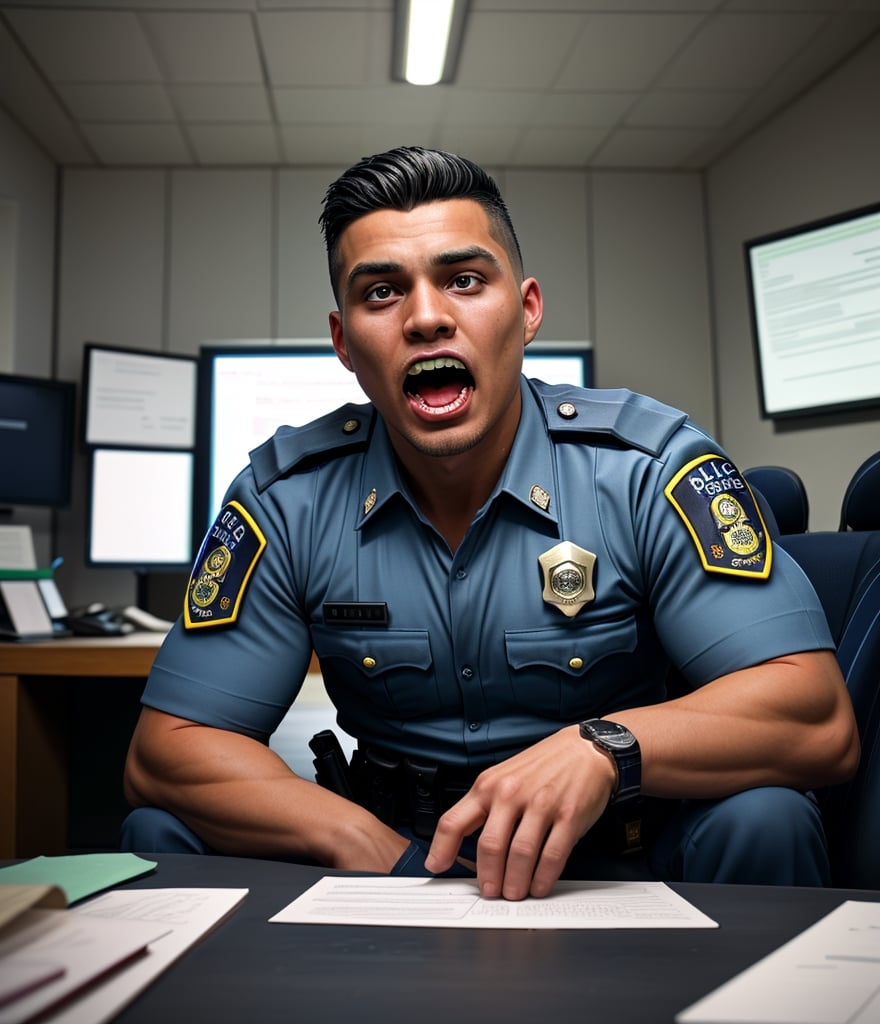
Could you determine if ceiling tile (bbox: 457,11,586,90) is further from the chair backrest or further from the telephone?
the telephone

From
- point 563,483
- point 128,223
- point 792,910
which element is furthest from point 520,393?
point 128,223

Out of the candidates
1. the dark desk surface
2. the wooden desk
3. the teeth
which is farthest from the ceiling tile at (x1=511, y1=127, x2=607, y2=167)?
the dark desk surface

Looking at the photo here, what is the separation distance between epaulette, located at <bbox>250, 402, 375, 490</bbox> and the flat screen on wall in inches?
90.6

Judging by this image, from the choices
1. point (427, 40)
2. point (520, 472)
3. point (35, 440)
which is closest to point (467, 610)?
point (520, 472)

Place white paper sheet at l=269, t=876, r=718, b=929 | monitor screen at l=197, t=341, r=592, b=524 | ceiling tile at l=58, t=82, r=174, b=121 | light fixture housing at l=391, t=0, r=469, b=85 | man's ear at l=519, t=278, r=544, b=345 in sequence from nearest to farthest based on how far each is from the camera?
white paper sheet at l=269, t=876, r=718, b=929
man's ear at l=519, t=278, r=544, b=345
light fixture housing at l=391, t=0, r=469, b=85
ceiling tile at l=58, t=82, r=174, b=121
monitor screen at l=197, t=341, r=592, b=524

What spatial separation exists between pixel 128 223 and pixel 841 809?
361 centimetres

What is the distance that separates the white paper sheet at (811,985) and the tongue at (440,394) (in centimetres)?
74

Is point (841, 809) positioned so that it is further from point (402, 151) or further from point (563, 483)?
point (402, 151)

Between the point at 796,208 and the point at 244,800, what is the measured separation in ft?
10.3

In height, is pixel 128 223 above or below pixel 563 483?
above

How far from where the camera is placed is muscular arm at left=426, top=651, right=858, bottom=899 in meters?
0.67

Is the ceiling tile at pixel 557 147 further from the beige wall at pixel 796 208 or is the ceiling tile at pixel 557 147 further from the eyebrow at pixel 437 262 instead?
the eyebrow at pixel 437 262

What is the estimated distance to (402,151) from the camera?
1.19 metres

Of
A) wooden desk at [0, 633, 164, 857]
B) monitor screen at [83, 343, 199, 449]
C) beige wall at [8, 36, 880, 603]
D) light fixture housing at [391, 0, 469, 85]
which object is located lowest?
wooden desk at [0, 633, 164, 857]
